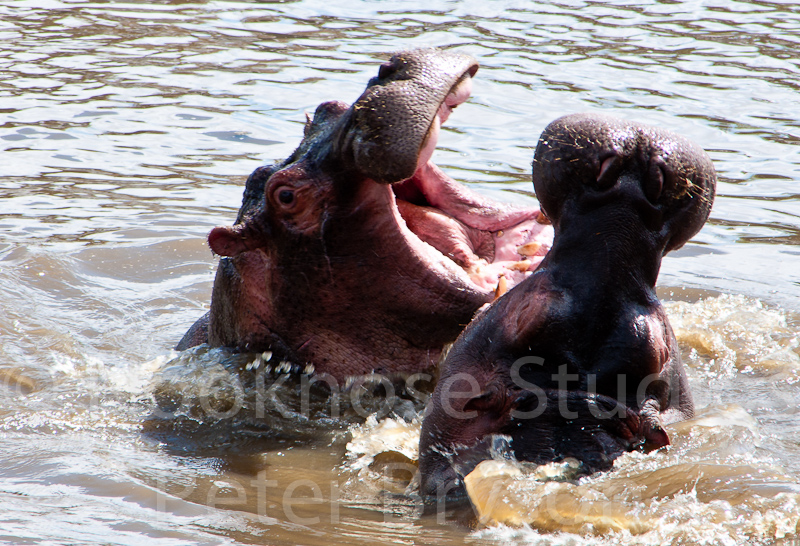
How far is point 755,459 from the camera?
325 centimetres

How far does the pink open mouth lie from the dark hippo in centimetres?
121

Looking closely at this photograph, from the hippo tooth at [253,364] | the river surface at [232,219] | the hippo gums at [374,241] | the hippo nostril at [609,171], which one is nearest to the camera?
the hippo nostril at [609,171]

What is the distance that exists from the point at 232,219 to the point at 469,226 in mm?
4230

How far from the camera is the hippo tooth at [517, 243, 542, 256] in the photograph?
4070 mm

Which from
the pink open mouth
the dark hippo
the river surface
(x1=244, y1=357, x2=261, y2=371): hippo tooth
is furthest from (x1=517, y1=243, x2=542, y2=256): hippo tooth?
(x1=244, y1=357, x2=261, y2=371): hippo tooth

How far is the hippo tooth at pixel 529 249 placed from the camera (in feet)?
13.4

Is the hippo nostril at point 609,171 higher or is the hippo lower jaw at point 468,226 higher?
the hippo nostril at point 609,171

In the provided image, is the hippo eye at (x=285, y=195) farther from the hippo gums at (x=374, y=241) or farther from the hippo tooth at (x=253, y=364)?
the hippo tooth at (x=253, y=364)

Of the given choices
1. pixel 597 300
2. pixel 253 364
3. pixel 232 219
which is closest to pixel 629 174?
pixel 597 300

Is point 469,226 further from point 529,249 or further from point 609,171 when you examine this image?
point 609,171

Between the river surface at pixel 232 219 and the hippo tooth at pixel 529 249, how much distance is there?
0.86 meters

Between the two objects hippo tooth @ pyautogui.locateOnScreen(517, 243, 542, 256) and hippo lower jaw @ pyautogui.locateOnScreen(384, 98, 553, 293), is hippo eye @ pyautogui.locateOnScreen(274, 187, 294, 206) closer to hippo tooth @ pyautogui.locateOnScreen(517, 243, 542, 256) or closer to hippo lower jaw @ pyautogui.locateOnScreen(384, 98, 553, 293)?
hippo lower jaw @ pyautogui.locateOnScreen(384, 98, 553, 293)

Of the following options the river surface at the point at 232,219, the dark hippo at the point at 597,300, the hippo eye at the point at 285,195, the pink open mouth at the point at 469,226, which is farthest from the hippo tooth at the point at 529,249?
the dark hippo at the point at 597,300

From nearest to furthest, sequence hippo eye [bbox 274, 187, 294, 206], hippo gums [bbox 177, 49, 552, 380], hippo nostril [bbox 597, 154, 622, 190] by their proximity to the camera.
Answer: hippo nostril [bbox 597, 154, 622, 190] < hippo gums [bbox 177, 49, 552, 380] < hippo eye [bbox 274, 187, 294, 206]
